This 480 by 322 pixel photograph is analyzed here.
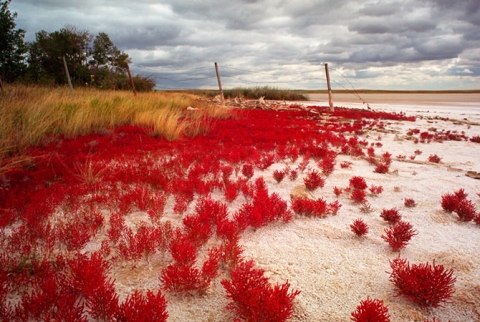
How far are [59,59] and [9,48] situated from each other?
20.7 ft

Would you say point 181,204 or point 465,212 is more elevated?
point 181,204

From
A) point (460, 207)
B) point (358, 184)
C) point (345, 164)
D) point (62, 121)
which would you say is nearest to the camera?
point (460, 207)

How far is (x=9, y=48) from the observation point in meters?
25.2

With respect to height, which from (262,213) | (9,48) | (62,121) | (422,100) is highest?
(9,48)

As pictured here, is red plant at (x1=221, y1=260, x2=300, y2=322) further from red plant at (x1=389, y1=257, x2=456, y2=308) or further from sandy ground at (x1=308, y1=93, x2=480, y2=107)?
sandy ground at (x1=308, y1=93, x2=480, y2=107)

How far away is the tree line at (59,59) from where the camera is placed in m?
24.9

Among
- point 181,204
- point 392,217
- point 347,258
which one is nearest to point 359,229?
point 347,258

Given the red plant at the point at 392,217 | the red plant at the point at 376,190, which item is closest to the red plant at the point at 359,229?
the red plant at the point at 392,217

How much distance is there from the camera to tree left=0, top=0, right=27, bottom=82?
24.2 meters

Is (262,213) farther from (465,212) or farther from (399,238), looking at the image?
(465,212)

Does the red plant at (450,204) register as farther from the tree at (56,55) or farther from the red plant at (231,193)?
the tree at (56,55)

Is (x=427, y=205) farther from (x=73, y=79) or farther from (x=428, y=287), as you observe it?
(x=73, y=79)

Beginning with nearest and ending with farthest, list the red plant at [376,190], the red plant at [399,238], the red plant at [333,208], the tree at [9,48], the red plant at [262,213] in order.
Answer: the red plant at [399,238], the red plant at [262,213], the red plant at [333,208], the red plant at [376,190], the tree at [9,48]

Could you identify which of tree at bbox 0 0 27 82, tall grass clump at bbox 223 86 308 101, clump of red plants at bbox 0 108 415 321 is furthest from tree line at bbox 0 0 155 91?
clump of red plants at bbox 0 108 415 321
